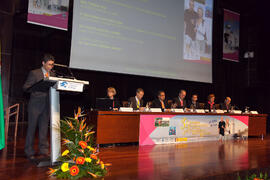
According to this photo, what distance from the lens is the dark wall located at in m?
6.57

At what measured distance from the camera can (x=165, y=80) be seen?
8.31 m

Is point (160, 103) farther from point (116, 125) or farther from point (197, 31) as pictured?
point (197, 31)

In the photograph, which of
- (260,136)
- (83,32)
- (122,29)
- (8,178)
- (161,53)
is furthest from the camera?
(260,136)

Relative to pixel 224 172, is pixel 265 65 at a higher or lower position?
higher

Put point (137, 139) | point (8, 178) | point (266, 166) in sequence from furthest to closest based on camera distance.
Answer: point (137, 139) < point (266, 166) < point (8, 178)

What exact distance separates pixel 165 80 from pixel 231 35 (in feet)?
10.4

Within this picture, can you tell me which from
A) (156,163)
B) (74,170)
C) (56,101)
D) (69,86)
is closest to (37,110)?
(56,101)

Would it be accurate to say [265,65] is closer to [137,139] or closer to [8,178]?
[137,139]

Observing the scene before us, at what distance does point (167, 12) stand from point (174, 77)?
1.86m

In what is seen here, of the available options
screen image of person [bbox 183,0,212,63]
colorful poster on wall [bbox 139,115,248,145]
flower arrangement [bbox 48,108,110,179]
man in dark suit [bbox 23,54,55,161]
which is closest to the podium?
flower arrangement [bbox 48,108,110,179]

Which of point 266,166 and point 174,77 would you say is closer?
point 266,166

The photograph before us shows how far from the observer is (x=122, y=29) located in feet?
19.8

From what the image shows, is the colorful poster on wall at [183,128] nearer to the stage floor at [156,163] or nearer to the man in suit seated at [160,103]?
the stage floor at [156,163]

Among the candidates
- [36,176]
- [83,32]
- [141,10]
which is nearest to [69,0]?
[83,32]
